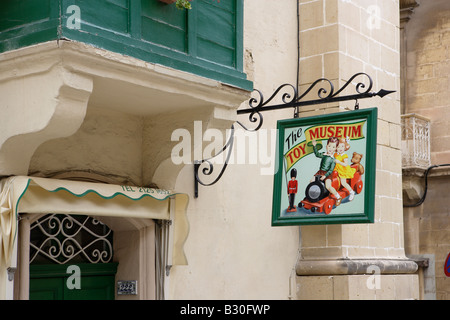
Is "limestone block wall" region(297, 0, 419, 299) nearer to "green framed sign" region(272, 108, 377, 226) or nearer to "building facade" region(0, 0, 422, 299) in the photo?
"building facade" region(0, 0, 422, 299)

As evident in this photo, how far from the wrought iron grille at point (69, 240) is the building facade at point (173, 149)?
0.6 inches

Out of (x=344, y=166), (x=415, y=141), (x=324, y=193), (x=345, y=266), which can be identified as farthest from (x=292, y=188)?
(x=415, y=141)

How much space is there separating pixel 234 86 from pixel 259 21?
208 cm

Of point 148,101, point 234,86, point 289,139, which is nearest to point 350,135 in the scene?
point 289,139

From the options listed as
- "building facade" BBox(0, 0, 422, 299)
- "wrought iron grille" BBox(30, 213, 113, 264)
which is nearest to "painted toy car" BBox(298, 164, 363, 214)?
"building facade" BBox(0, 0, 422, 299)

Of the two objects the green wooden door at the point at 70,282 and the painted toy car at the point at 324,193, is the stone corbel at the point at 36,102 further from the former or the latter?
the painted toy car at the point at 324,193

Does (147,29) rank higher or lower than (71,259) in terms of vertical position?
higher

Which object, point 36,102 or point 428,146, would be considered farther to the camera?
point 428,146

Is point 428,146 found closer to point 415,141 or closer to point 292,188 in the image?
point 415,141

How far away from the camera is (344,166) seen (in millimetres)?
7504

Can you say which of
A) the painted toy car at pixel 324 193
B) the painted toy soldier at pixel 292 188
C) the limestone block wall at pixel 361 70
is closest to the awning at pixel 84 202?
the painted toy soldier at pixel 292 188

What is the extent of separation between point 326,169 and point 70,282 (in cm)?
255

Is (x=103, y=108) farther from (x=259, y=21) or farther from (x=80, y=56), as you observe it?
(x=259, y=21)

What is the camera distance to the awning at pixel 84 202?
5.95 m
